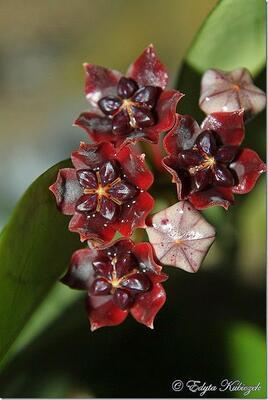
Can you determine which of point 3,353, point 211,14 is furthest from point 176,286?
point 211,14

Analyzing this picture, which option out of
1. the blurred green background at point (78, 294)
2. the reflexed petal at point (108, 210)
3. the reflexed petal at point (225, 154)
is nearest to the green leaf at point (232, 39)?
the blurred green background at point (78, 294)

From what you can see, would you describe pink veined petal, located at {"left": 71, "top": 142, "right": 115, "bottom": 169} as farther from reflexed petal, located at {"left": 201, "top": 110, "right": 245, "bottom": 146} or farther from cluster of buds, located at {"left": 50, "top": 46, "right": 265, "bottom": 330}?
reflexed petal, located at {"left": 201, "top": 110, "right": 245, "bottom": 146}

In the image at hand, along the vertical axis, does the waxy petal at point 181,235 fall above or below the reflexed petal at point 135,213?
below

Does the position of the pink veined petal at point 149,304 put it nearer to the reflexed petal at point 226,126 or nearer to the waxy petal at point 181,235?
the waxy petal at point 181,235

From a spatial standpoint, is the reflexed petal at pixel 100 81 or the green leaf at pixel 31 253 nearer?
the green leaf at pixel 31 253

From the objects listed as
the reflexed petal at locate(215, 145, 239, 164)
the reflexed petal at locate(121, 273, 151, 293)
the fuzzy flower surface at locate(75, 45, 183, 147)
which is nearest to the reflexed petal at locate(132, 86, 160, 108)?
the fuzzy flower surface at locate(75, 45, 183, 147)

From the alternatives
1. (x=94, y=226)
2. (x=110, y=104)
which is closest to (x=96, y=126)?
(x=110, y=104)
